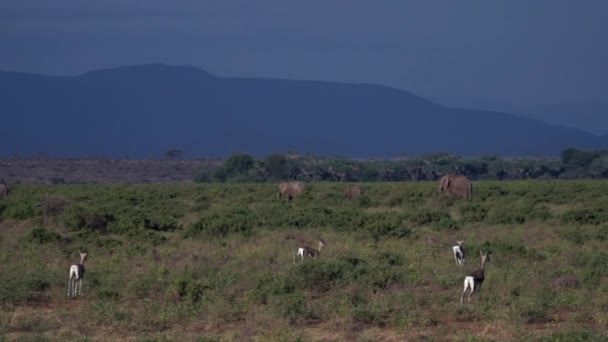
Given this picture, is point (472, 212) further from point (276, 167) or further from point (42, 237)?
point (276, 167)

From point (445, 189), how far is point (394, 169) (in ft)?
146

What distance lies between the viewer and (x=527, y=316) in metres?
13.9

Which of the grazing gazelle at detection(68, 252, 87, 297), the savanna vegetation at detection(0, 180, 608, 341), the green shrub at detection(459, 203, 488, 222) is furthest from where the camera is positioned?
the green shrub at detection(459, 203, 488, 222)

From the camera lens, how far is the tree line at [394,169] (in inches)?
2859

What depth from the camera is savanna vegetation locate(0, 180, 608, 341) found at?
13633mm

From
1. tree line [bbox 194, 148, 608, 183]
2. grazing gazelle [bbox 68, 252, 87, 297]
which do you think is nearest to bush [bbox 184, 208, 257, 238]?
grazing gazelle [bbox 68, 252, 87, 297]

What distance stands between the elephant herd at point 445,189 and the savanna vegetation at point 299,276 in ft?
20.0

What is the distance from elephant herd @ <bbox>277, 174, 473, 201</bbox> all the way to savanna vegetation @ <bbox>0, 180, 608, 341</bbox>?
20.0 feet

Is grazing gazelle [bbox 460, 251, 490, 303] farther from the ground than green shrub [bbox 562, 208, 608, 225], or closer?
closer

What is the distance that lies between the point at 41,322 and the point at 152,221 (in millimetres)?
11623

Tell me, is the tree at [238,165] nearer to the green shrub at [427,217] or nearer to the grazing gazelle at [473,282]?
the green shrub at [427,217]

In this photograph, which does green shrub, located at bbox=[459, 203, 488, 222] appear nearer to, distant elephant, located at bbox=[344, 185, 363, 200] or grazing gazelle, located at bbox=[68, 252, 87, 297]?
distant elephant, located at bbox=[344, 185, 363, 200]

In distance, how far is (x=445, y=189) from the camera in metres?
35.1

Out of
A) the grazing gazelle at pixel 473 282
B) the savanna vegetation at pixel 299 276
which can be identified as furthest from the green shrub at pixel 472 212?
the grazing gazelle at pixel 473 282
